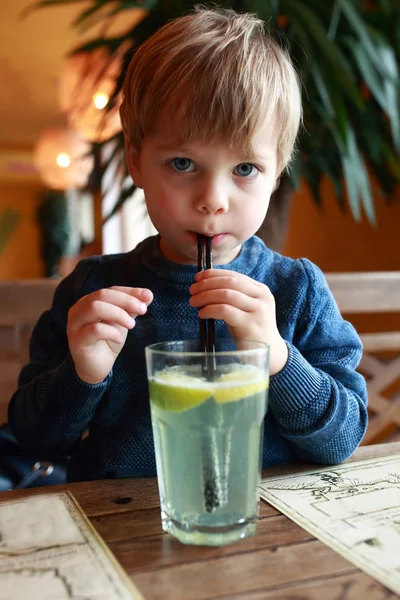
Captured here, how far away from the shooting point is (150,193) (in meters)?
0.76

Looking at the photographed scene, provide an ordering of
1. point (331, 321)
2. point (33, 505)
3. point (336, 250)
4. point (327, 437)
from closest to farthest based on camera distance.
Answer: point (33, 505) → point (327, 437) → point (331, 321) → point (336, 250)

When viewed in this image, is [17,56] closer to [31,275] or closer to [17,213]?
[17,213]

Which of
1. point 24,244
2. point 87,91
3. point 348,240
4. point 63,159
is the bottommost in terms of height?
point 348,240

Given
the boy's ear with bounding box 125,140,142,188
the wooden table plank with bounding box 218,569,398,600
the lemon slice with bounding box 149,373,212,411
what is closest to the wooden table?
the wooden table plank with bounding box 218,569,398,600

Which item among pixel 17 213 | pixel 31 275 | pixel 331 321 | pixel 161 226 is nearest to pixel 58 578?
pixel 17 213

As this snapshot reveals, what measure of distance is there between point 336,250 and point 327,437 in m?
2.60

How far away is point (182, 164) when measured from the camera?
0.72m

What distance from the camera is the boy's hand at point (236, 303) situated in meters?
0.62

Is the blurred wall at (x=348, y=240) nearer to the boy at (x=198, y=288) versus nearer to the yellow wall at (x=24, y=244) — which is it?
the boy at (x=198, y=288)

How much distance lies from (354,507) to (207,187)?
379 millimetres

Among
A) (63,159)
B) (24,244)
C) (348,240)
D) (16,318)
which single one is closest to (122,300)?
(16,318)

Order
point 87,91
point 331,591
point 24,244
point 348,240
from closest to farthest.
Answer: point 331,591
point 87,91
point 348,240
point 24,244

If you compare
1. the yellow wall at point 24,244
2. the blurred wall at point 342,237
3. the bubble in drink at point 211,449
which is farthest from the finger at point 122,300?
the yellow wall at point 24,244

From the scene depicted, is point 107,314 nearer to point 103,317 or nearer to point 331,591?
point 103,317
